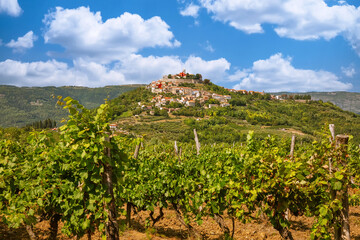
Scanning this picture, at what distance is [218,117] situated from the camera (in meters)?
76.4

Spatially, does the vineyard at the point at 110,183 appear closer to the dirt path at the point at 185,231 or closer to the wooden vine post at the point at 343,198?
the wooden vine post at the point at 343,198

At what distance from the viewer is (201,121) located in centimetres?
7119

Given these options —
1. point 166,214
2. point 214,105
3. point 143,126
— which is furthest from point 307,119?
point 166,214

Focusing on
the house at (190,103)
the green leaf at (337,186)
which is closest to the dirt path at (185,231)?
the green leaf at (337,186)

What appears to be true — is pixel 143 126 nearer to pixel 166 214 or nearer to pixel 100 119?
pixel 166 214

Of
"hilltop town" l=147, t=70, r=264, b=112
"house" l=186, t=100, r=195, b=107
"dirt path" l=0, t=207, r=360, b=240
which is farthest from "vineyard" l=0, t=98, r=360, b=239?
"house" l=186, t=100, r=195, b=107

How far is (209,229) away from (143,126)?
60.8 m

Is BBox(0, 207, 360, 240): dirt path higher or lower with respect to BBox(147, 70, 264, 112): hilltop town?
lower

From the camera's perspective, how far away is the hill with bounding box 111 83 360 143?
59.8m

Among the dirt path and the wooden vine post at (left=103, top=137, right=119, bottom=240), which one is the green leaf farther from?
the dirt path

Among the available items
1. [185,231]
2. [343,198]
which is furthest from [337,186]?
[185,231]

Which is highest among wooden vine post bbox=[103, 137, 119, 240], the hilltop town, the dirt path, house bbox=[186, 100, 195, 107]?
the hilltop town

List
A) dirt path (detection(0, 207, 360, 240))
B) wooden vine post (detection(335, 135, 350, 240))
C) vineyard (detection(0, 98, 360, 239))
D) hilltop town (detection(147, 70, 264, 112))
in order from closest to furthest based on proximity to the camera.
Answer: vineyard (detection(0, 98, 360, 239)), wooden vine post (detection(335, 135, 350, 240)), dirt path (detection(0, 207, 360, 240)), hilltop town (detection(147, 70, 264, 112))

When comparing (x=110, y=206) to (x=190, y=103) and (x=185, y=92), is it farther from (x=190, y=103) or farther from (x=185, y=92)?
(x=185, y=92)
